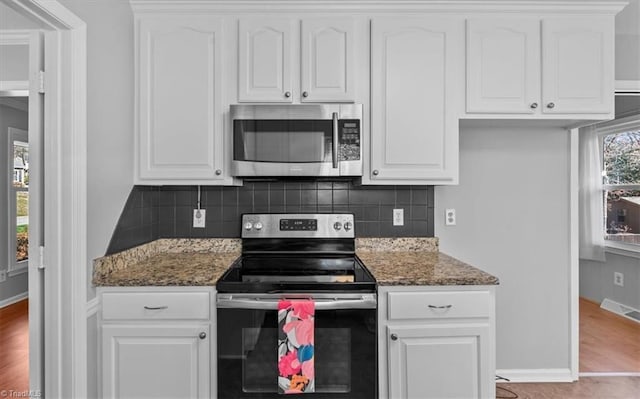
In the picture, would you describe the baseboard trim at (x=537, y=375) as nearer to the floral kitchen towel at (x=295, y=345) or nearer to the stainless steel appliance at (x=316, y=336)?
the stainless steel appliance at (x=316, y=336)

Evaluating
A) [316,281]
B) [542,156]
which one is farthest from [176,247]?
[542,156]

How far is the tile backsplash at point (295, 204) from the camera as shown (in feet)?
7.70

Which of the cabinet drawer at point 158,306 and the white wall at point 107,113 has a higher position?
the white wall at point 107,113

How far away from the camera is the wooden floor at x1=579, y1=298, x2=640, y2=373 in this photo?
102 inches

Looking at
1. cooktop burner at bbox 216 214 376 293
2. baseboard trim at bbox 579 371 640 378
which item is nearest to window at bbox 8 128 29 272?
cooktop burner at bbox 216 214 376 293

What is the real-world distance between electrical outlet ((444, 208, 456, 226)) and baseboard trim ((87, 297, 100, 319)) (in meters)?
1.99

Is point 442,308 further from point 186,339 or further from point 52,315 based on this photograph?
point 52,315

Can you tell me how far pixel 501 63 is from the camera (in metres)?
2.01

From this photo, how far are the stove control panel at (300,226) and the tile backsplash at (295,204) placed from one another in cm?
6

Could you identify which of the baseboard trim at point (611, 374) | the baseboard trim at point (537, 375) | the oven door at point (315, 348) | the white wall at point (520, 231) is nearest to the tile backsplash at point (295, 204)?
the white wall at point (520, 231)

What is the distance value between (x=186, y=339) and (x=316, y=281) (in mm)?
635

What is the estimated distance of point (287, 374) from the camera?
1580mm

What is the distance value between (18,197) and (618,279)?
552 cm

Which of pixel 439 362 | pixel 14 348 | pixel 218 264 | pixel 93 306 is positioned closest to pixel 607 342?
pixel 439 362
